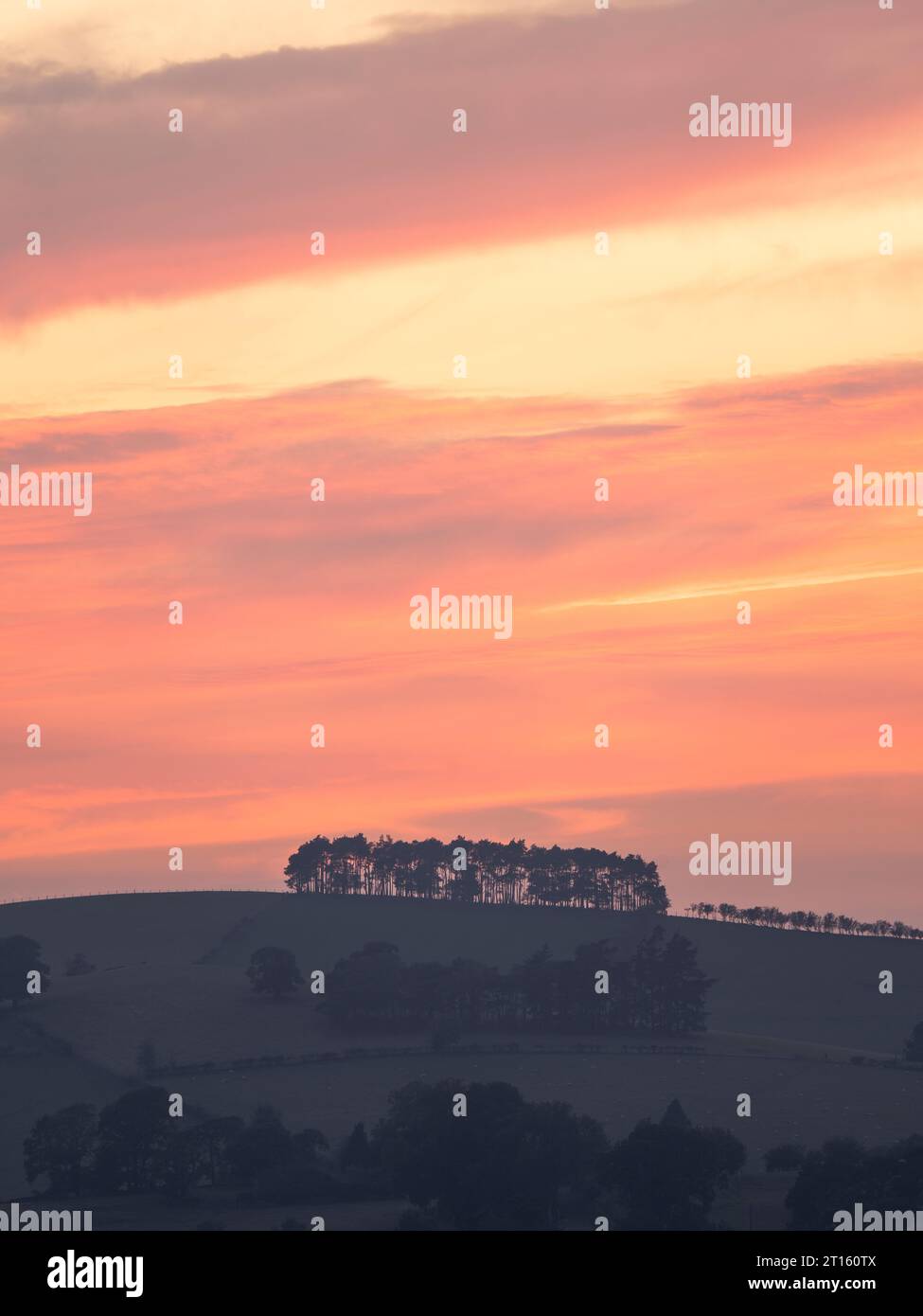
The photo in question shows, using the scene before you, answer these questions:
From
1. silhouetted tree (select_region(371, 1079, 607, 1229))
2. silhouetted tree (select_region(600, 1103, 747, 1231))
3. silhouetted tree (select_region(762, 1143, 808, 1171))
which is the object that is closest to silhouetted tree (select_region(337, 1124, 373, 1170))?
silhouetted tree (select_region(371, 1079, 607, 1229))

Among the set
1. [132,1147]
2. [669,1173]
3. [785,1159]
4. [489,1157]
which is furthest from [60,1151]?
[785,1159]

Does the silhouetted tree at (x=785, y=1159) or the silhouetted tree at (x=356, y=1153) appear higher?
the silhouetted tree at (x=356, y=1153)

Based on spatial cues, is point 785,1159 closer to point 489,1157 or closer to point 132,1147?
point 489,1157

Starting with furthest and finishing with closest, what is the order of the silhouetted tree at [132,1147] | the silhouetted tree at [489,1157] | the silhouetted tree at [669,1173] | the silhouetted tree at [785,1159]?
the silhouetted tree at [132,1147], the silhouetted tree at [785,1159], the silhouetted tree at [489,1157], the silhouetted tree at [669,1173]

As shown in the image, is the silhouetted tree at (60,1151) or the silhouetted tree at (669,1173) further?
the silhouetted tree at (60,1151)

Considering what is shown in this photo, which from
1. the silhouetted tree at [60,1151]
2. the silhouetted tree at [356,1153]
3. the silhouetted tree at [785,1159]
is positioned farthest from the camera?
the silhouetted tree at [60,1151]

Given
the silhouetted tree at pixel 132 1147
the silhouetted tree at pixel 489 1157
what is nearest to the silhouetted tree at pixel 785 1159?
the silhouetted tree at pixel 489 1157

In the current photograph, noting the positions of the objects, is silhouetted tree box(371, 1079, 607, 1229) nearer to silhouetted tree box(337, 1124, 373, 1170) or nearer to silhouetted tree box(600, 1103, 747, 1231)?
silhouetted tree box(337, 1124, 373, 1170)

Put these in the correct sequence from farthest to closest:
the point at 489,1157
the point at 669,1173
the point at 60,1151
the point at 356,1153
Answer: the point at 60,1151
the point at 356,1153
the point at 489,1157
the point at 669,1173

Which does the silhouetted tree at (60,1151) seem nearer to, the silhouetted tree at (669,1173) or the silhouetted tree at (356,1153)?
the silhouetted tree at (356,1153)
